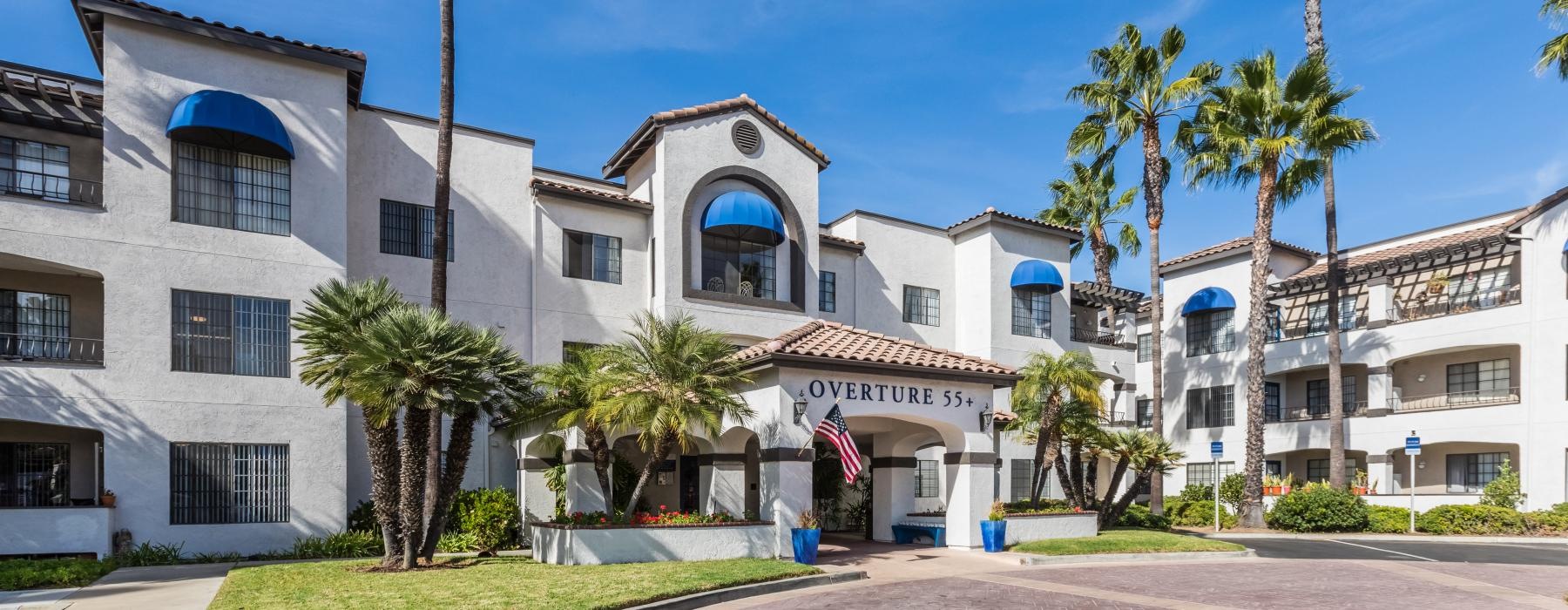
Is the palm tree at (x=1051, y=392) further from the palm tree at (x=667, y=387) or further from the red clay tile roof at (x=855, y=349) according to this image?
the palm tree at (x=667, y=387)

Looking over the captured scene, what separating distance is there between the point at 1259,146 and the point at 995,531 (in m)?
17.3

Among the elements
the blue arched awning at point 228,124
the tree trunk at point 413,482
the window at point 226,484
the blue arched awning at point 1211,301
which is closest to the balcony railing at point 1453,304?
the blue arched awning at point 1211,301

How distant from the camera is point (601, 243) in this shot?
1071 inches

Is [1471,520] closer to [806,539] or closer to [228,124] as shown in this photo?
[806,539]

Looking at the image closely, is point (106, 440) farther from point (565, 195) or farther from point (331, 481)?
point (565, 195)

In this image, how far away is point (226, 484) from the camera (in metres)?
20.9

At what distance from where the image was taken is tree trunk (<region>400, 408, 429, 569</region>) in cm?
1794

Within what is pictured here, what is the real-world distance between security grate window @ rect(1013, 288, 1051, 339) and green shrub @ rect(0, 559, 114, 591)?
1070 inches

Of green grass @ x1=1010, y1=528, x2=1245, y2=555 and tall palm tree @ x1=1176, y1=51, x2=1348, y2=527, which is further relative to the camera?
tall palm tree @ x1=1176, y1=51, x2=1348, y2=527

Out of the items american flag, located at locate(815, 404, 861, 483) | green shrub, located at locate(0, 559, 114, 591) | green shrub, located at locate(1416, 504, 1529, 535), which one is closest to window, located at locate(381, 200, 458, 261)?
green shrub, located at locate(0, 559, 114, 591)

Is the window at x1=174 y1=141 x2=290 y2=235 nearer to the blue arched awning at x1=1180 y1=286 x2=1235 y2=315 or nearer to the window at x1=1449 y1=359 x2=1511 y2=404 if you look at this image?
the blue arched awning at x1=1180 y1=286 x2=1235 y2=315

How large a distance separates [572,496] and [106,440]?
9.48 metres

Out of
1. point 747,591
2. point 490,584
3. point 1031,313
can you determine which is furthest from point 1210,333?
point 490,584

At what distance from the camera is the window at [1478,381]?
113 feet
